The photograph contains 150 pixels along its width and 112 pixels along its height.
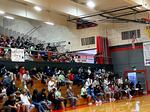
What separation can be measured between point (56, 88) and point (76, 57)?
6751mm

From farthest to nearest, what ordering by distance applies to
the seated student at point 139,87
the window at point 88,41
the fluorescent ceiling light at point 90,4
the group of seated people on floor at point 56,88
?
the window at point 88,41 → the seated student at point 139,87 → the fluorescent ceiling light at point 90,4 → the group of seated people on floor at point 56,88

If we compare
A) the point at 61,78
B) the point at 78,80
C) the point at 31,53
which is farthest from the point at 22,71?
the point at 78,80

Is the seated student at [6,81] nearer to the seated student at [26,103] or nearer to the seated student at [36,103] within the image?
the seated student at [26,103]

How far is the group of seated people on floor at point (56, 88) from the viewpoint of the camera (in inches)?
473

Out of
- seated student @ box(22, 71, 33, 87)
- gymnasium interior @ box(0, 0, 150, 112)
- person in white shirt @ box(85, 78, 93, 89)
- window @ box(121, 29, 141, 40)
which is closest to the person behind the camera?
gymnasium interior @ box(0, 0, 150, 112)

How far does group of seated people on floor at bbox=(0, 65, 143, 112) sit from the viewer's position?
473 inches

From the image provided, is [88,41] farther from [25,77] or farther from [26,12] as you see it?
[25,77]

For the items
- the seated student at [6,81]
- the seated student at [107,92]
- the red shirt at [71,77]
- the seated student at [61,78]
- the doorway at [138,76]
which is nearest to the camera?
the seated student at [6,81]

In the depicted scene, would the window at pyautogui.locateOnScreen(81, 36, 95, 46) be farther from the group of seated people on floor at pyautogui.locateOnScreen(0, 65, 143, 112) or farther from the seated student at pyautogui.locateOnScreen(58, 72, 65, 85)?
the seated student at pyautogui.locateOnScreen(58, 72, 65, 85)

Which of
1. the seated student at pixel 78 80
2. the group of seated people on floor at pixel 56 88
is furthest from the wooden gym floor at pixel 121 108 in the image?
the seated student at pixel 78 80

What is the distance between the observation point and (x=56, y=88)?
1480 cm

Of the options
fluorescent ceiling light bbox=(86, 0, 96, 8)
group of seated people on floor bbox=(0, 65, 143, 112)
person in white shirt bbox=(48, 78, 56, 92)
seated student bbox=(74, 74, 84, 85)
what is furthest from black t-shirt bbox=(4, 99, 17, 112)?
fluorescent ceiling light bbox=(86, 0, 96, 8)

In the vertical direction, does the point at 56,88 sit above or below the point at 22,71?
below

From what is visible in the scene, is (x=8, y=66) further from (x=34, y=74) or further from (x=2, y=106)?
(x=2, y=106)
